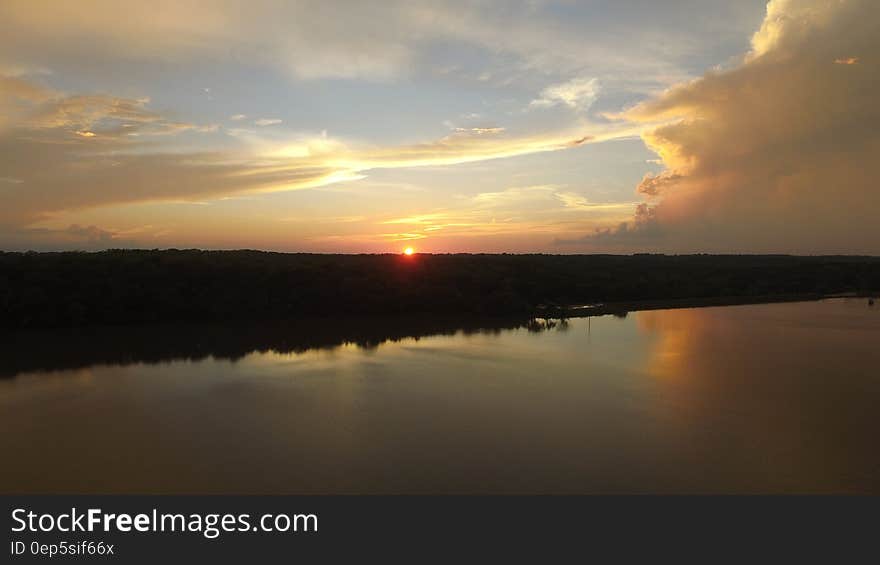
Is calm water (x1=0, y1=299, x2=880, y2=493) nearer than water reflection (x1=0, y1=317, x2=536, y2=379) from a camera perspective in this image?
Yes

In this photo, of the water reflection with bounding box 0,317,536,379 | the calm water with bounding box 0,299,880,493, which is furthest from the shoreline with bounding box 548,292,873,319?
the calm water with bounding box 0,299,880,493

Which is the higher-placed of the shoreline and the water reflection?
the shoreline

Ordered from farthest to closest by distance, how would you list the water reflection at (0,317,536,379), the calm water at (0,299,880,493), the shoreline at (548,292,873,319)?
the shoreline at (548,292,873,319)
the water reflection at (0,317,536,379)
the calm water at (0,299,880,493)

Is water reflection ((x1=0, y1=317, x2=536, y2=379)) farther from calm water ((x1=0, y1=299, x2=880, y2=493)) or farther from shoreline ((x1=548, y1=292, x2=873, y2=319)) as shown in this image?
shoreline ((x1=548, y1=292, x2=873, y2=319))

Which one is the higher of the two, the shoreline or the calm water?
the shoreline

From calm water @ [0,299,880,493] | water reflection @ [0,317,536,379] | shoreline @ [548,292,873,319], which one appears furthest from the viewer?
shoreline @ [548,292,873,319]

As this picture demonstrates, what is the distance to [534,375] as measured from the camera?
564 inches

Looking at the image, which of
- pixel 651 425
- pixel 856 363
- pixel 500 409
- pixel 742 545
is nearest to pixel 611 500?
pixel 742 545

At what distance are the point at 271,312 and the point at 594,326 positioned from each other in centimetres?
1318

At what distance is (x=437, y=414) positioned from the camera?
1106cm

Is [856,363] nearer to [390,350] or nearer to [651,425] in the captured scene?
[651,425]

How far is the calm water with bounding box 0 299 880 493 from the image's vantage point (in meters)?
8.16

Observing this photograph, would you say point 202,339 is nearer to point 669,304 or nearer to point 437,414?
point 437,414

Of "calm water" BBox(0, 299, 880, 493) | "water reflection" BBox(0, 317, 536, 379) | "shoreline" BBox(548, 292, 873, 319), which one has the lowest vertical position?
"calm water" BBox(0, 299, 880, 493)
